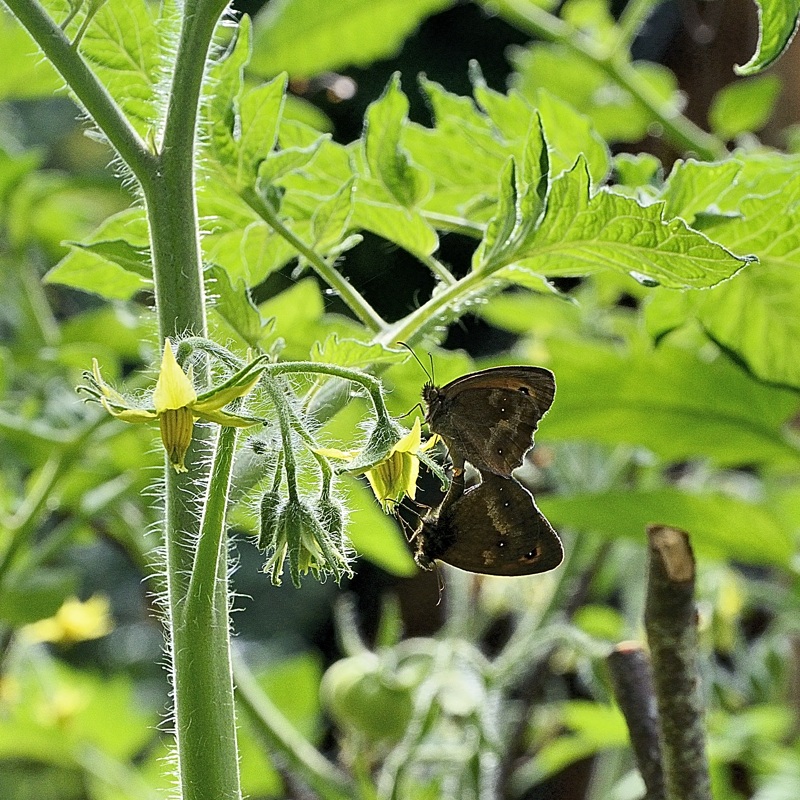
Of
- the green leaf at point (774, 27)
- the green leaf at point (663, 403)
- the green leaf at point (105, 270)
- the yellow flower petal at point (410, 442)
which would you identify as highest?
the green leaf at point (774, 27)

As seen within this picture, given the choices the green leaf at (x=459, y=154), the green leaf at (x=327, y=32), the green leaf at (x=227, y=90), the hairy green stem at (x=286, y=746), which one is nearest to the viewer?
the green leaf at (x=227, y=90)

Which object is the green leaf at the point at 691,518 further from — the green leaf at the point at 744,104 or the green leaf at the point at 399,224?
the green leaf at the point at 744,104

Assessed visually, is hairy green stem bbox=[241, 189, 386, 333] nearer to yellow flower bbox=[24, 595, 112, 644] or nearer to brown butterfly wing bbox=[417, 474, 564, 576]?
brown butterfly wing bbox=[417, 474, 564, 576]

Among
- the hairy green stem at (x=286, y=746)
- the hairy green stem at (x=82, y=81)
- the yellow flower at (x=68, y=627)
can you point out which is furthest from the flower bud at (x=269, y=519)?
the yellow flower at (x=68, y=627)

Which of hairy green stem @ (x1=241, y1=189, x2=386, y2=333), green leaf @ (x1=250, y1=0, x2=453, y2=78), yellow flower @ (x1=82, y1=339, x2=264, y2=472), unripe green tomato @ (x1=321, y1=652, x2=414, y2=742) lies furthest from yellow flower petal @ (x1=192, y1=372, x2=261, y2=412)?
green leaf @ (x1=250, y1=0, x2=453, y2=78)

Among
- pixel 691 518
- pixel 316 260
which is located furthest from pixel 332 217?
pixel 691 518

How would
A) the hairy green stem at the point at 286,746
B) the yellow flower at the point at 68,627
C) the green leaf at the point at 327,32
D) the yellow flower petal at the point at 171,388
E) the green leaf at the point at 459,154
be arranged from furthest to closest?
the yellow flower at the point at 68,627 < the green leaf at the point at 327,32 < the hairy green stem at the point at 286,746 < the green leaf at the point at 459,154 < the yellow flower petal at the point at 171,388
